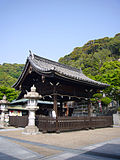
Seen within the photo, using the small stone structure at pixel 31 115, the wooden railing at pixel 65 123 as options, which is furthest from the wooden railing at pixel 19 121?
the small stone structure at pixel 31 115

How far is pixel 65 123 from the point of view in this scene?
39.2 feet

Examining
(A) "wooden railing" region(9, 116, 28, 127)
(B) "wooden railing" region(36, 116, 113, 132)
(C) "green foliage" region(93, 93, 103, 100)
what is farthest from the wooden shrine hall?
(C) "green foliage" region(93, 93, 103, 100)

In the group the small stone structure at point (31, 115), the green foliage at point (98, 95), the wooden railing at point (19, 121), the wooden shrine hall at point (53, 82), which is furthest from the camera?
the green foliage at point (98, 95)

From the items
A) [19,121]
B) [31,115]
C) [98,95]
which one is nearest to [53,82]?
[31,115]

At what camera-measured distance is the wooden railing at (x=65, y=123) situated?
11.2 meters

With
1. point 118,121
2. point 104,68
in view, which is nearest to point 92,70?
point 104,68

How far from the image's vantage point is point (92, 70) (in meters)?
50.5

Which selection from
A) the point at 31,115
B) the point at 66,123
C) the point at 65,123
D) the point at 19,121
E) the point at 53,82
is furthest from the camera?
the point at 19,121

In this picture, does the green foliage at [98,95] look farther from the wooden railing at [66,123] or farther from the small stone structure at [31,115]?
the small stone structure at [31,115]

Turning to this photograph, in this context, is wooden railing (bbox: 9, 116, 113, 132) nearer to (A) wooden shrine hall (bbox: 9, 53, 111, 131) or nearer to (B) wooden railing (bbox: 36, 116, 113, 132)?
(B) wooden railing (bbox: 36, 116, 113, 132)

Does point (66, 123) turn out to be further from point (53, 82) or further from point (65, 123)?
point (53, 82)

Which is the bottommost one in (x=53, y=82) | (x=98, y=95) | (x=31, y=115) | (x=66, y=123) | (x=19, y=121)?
(x=19, y=121)

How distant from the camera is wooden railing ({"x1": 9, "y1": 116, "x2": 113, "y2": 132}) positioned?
11156 mm

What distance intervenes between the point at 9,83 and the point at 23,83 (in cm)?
5086
